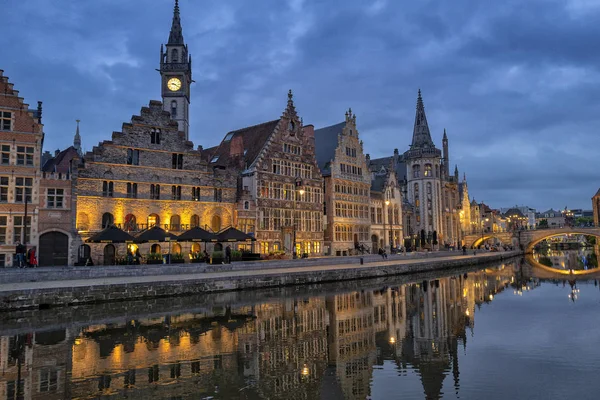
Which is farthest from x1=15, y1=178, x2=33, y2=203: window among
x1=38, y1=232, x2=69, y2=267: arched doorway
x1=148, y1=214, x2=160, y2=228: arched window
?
x1=148, y1=214, x2=160, y2=228: arched window

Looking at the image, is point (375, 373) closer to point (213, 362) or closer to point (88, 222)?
point (213, 362)

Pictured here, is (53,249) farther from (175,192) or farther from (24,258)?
(175,192)

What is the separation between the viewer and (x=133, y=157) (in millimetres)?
39875

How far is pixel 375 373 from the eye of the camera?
508 inches

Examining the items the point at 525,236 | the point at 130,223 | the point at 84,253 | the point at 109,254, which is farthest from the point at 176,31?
the point at 525,236

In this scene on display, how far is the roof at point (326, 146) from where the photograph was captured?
2325 inches

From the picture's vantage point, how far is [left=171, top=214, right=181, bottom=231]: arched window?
41.2 m

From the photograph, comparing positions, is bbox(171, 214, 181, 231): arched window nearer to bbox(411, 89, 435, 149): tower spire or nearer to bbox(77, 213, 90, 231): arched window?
bbox(77, 213, 90, 231): arched window

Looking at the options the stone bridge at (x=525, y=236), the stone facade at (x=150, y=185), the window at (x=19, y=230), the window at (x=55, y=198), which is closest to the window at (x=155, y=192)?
the stone facade at (x=150, y=185)

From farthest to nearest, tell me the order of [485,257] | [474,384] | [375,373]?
[485,257]
[375,373]
[474,384]

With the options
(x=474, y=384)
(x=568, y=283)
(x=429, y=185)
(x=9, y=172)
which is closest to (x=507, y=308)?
(x=474, y=384)

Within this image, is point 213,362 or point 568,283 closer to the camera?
point 213,362

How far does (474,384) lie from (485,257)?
56.1 metres

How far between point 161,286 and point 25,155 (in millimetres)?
17975
